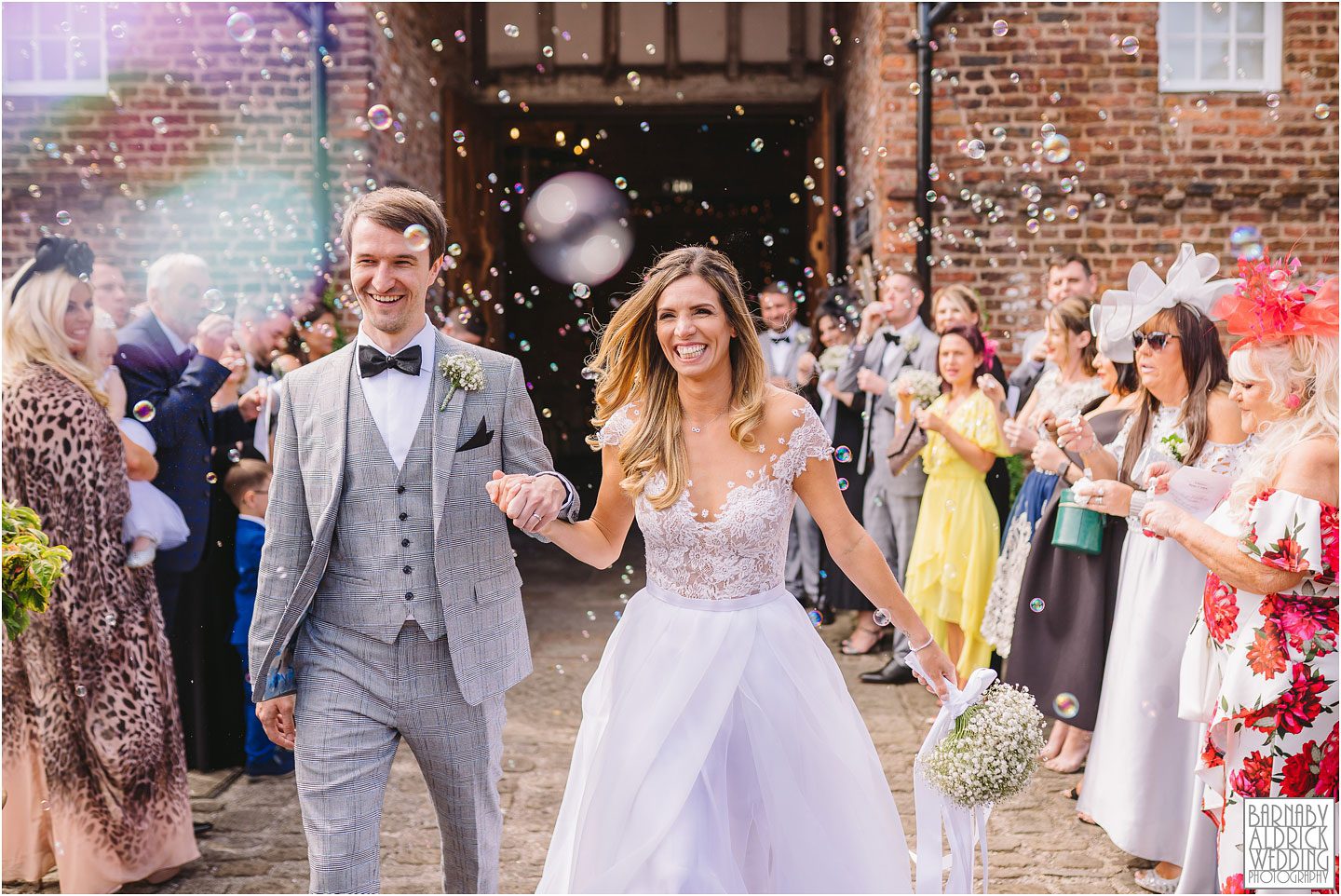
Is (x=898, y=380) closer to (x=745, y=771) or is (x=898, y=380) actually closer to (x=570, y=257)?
(x=745, y=771)

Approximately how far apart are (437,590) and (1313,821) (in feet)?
7.38

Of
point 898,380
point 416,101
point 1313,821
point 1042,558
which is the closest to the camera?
point 1313,821

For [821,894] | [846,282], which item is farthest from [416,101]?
[821,894]

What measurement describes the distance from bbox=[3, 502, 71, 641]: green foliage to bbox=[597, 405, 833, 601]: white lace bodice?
1537 millimetres

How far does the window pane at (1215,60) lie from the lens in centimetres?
862

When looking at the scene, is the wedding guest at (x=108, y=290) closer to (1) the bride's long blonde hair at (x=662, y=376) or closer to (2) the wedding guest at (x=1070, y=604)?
(1) the bride's long blonde hair at (x=662, y=376)

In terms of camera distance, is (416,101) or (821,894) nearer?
(821,894)

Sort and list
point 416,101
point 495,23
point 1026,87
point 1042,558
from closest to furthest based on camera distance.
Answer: point 1042,558 < point 1026,87 < point 416,101 < point 495,23

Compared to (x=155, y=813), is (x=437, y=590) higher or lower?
higher

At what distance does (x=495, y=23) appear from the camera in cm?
1106

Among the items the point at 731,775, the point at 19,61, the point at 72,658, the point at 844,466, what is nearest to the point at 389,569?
the point at 731,775

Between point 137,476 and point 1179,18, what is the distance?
831 centimetres

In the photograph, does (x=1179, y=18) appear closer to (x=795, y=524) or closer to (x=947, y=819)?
(x=795, y=524)

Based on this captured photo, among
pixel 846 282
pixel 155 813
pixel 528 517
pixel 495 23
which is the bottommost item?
pixel 155 813
